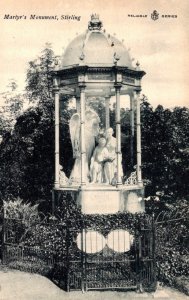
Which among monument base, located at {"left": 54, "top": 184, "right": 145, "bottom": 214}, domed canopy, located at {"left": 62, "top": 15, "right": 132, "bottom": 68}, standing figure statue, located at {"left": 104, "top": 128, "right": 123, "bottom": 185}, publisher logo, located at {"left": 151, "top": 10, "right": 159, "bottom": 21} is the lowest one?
monument base, located at {"left": 54, "top": 184, "right": 145, "bottom": 214}

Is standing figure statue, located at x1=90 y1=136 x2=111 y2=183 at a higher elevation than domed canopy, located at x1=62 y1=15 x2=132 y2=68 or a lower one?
lower

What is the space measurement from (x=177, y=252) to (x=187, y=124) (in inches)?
244

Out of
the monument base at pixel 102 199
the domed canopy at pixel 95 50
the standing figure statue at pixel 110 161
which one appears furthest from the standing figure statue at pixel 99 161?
the domed canopy at pixel 95 50

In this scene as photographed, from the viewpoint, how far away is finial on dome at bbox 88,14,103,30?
14.0 meters

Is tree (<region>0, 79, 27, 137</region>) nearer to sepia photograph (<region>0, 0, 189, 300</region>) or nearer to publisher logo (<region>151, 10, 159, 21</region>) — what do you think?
sepia photograph (<region>0, 0, 189, 300</region>)

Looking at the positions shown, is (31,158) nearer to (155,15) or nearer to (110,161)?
(110,161)

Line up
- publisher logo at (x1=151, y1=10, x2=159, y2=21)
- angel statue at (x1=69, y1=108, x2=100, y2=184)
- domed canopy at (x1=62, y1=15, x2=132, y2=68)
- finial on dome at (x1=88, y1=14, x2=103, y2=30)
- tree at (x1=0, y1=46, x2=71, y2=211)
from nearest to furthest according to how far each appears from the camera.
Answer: publisher logo at (x1=151, y1=10, x2=159, y2=21)
domed canopy at (x1=62, y1=15, x2=132, y2=68)
finial on dome at (x1=88, y1=14, x2=103, y2=30)
angel statue at (x1=69, y1=108, x2=100, y2=184)
tree at (x1=0, y1=46, x2=71, y2=211)

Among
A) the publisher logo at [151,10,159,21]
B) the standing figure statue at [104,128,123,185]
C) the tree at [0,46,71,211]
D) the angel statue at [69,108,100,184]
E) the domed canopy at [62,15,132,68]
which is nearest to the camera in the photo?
the publisher logo at [151,10,159,21]

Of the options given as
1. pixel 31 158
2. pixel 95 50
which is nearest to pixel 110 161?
pixel 95 50

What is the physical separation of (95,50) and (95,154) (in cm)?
291

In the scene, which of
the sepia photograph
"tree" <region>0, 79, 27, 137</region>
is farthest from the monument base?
"tree" <region>0, 79, 27, 137</region>

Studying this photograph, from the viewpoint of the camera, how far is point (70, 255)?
10.6 m

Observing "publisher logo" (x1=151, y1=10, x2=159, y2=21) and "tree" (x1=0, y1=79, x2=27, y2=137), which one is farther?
"tree" (x1=0, y1=79, x2=27, y2=137)

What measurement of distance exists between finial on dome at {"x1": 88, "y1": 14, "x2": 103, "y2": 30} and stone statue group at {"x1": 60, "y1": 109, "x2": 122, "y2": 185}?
8.32 feet
